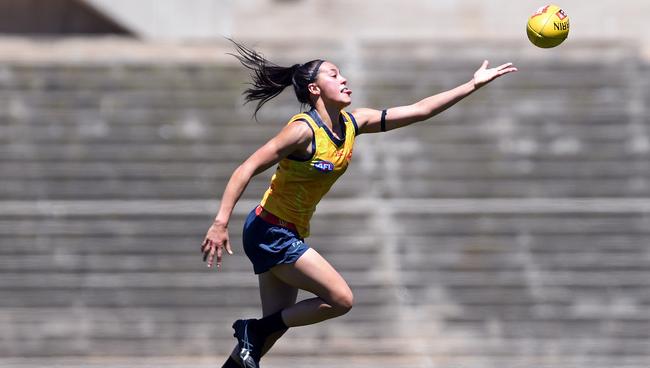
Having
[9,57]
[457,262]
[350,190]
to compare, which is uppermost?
[9,57]

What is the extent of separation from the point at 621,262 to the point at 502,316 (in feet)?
4.26

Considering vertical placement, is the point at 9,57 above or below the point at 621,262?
above

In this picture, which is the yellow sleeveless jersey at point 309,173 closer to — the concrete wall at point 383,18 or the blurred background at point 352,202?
the blurred background at point 352,202

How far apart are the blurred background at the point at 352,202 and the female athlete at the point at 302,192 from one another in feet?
10.7

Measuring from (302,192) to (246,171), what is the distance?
496mm

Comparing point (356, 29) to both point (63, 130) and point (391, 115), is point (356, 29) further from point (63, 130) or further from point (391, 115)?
point (391, 115)

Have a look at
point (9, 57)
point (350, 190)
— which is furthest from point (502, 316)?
point (9, 57)

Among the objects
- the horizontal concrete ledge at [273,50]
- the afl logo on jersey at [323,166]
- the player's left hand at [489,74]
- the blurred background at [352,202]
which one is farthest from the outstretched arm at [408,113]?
the horizontal concrete ledge at [273,50]

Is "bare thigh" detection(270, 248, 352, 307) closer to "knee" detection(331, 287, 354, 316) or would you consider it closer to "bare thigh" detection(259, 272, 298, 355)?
"knee" detection(331, 287, 354, 316)

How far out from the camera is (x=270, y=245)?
215 inches

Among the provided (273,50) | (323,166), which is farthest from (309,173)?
(273,50)

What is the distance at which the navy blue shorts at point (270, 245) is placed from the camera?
214 inches

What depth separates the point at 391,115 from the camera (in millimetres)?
5668

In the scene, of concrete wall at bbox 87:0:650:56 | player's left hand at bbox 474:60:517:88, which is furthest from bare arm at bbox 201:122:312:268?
concrete wall at bbox 87:0:650:56
